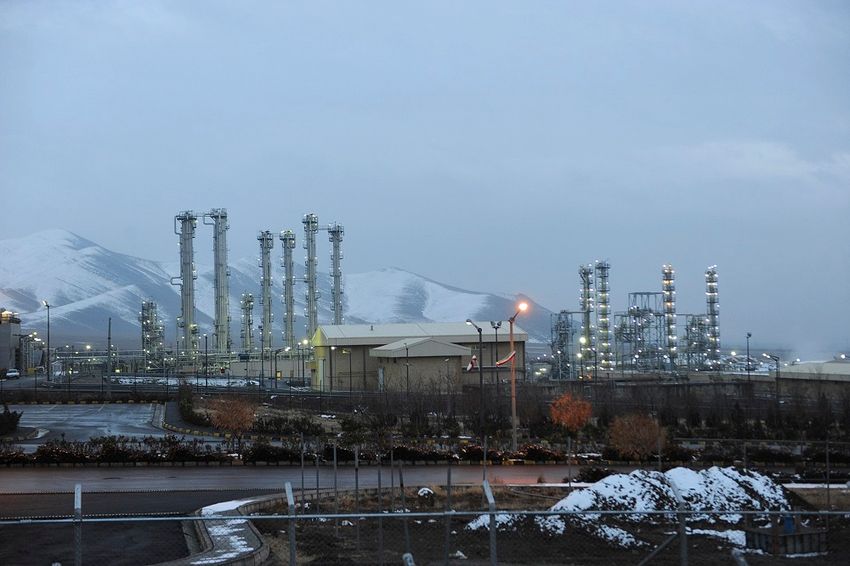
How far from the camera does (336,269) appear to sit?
98062mm

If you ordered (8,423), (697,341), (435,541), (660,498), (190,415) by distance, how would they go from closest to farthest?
(435,541), (660,498), (8,423), (190,415), (697,341)

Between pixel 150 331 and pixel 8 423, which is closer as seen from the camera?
pixel 8 423

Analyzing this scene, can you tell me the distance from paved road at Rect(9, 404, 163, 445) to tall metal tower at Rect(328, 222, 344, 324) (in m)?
39.9

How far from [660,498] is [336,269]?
78149 mm

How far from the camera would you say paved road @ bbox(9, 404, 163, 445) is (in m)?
41.9

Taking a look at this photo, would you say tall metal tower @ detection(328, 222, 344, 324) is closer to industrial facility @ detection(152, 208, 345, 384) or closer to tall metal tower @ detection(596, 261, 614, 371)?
industrial facility @ detection(152, 208, 345, 384)

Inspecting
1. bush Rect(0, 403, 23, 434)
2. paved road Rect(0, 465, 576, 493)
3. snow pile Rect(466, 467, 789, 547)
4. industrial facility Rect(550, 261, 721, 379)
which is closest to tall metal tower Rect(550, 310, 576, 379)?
industrial facility Rect(550, 261, 721, 379)

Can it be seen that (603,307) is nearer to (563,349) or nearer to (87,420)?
(563,349)

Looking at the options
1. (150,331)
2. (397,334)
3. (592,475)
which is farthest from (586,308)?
(592,475)

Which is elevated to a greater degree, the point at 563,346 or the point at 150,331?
the point at 150,331

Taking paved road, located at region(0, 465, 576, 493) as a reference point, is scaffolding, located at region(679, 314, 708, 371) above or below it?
above

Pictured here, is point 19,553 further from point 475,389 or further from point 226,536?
point 475,389

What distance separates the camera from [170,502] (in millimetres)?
23219

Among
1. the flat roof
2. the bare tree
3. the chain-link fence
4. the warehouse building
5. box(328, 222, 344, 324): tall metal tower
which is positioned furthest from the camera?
box(328, 222, 344, 324): tall metal tower
